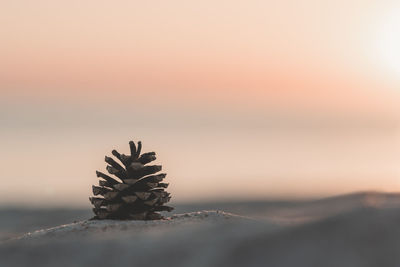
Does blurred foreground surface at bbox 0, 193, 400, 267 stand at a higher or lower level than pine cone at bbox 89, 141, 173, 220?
lower

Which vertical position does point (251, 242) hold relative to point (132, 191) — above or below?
below

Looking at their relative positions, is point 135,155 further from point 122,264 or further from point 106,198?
point 122,264

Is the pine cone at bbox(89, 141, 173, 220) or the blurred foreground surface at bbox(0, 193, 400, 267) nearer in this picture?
the blurred foreground surface at bbox(0, 193, 400, 267)

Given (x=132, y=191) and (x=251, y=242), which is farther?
(x=132, y=191)
